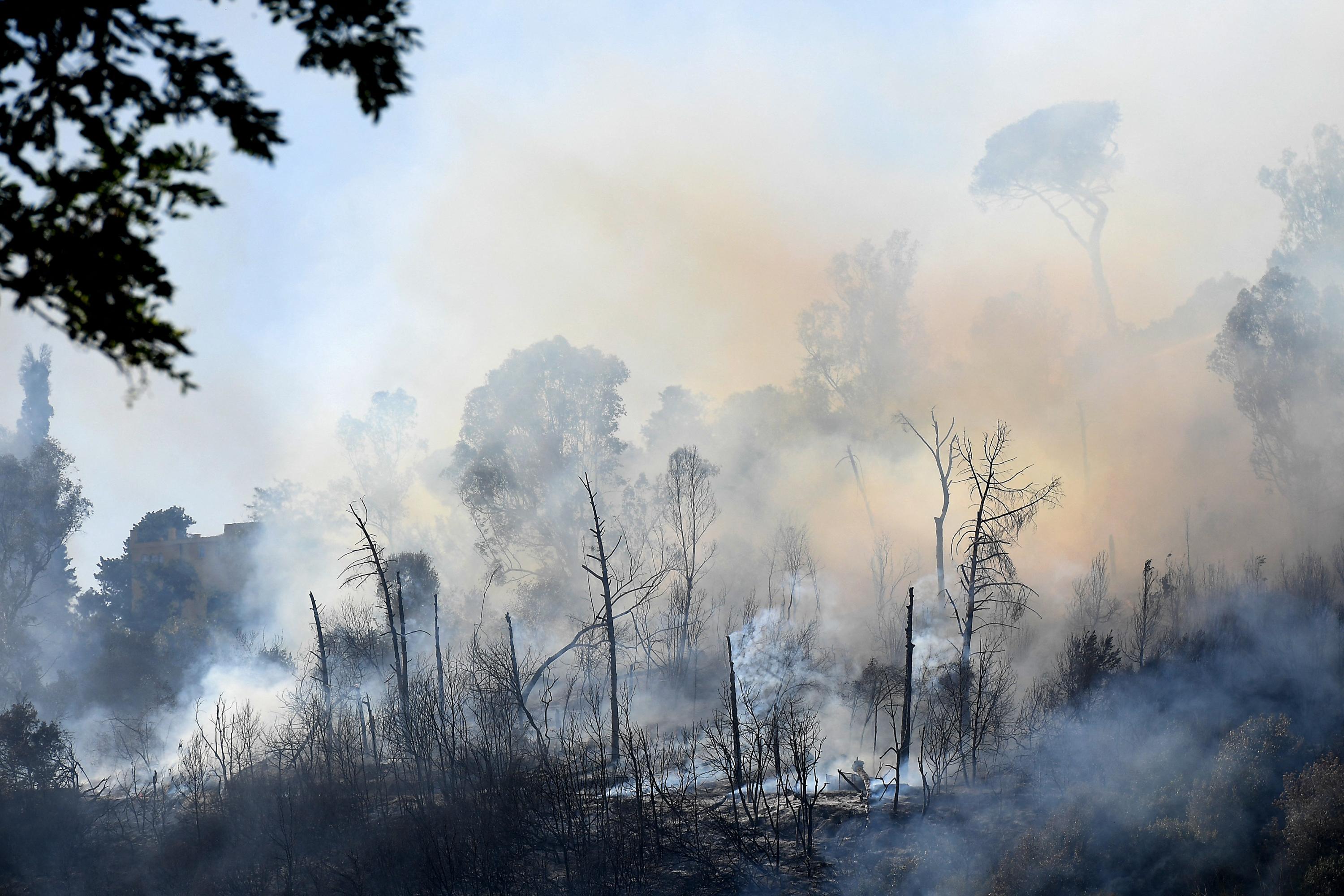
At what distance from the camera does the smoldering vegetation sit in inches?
801

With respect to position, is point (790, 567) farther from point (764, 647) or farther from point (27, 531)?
point (27, 531)

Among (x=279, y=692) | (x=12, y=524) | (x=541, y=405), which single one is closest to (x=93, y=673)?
(x=12, y=524)

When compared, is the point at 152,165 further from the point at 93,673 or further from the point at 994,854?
the point at 93,673

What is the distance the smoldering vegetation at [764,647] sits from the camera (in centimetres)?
2034

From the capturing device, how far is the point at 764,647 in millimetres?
38688

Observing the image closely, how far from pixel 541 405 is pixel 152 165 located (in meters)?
47.3

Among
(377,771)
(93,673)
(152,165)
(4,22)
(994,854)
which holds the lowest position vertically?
(994,854)

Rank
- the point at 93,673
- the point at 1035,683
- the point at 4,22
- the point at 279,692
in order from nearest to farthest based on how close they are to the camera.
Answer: the point at 4,22, the point at 1035,683, the point at 279,692, the point at 93,673

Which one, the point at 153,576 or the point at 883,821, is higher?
the point at 153,576

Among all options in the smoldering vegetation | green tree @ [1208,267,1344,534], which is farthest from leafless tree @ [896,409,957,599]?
green tree @ [1208,267,1344,534]

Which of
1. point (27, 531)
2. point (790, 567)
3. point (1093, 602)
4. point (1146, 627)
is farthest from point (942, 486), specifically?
point (27, 531)

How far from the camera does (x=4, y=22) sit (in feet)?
14.7

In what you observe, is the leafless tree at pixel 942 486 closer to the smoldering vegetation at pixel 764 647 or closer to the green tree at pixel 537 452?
the smoldering vegetation at pixel 764 647

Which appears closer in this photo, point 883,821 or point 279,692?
point 883,821
